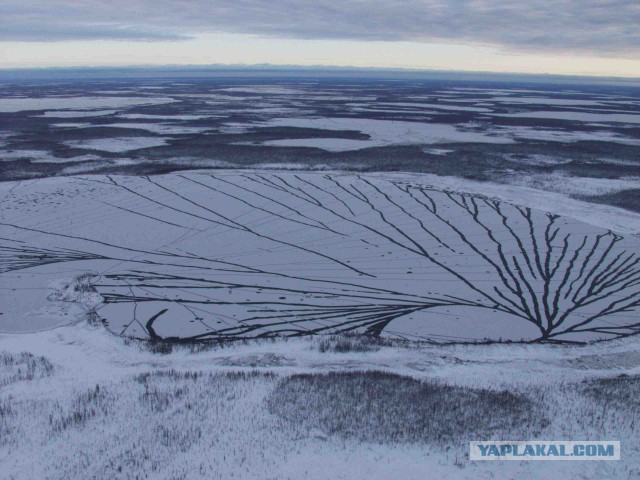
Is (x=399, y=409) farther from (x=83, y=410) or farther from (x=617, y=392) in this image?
(x=83, y=410)

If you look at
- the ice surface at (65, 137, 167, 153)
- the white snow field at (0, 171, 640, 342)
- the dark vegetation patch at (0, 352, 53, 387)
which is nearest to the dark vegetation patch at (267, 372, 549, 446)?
the white snow field at (0, 171, 640, 342)

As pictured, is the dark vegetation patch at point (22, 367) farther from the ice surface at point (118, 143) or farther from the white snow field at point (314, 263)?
the ice surface at point (118, 143)

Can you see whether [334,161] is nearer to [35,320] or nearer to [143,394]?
[35,320]

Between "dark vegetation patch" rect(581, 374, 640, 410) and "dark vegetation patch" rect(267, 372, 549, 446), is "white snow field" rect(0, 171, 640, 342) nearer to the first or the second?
"dark vegetation patch" rect(581, 374, 640, 410)

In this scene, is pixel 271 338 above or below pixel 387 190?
below

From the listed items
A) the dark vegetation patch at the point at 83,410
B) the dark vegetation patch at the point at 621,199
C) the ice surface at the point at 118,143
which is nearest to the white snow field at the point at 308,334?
the dark vegetation patch at the point at 83,410

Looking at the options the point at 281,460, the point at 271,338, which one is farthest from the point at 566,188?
the point at 281,460
